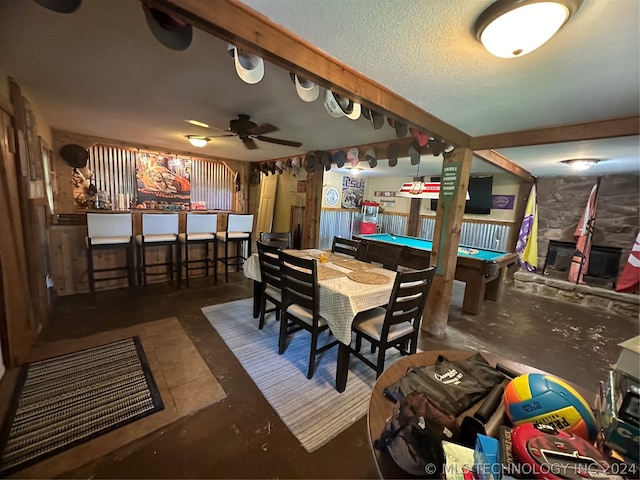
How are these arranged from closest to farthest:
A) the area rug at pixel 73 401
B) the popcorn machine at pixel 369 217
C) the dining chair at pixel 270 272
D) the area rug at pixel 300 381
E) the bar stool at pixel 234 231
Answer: the area rug at pixel 73 401
the area rug at pixel 300 381
the dining chair at pixel 270 272
the bar stool at pixel 234 231
the popcorn machine at pixel 369 217

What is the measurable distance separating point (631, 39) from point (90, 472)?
326 cm

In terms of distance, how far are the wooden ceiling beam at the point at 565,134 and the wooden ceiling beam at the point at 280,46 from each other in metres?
1.23

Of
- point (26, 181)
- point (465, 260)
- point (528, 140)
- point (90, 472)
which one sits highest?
point (528, 140)

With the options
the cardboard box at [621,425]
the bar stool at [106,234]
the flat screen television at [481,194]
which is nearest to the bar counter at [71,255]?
the bar stool at [106,234]

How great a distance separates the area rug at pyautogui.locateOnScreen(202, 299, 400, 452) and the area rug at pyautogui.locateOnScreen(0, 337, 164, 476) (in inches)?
28.7

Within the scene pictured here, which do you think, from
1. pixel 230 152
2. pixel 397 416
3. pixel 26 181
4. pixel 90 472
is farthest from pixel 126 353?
pixel 230 152

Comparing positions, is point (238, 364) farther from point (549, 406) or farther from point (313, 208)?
point (313, 208)

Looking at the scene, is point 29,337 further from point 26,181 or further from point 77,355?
point 26,181

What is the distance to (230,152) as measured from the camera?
4.39 meters

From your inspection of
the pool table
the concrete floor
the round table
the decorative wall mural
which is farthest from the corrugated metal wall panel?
the round table

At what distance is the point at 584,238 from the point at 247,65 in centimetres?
597

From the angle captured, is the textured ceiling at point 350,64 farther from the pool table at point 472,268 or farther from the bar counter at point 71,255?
the pool table at point 472,268

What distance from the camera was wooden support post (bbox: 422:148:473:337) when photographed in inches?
106

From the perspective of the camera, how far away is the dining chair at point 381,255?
2801 mm
